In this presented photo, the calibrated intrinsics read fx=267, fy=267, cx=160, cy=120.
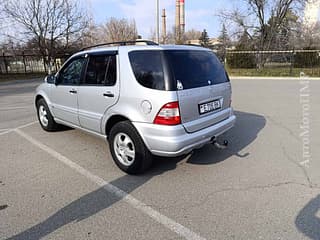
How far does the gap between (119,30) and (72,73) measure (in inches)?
1721

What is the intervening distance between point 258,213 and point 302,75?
67.7ft

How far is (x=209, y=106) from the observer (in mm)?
3887

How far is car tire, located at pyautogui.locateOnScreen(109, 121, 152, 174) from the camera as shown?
3.69 meters

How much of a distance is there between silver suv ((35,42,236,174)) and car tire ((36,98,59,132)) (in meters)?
1.49

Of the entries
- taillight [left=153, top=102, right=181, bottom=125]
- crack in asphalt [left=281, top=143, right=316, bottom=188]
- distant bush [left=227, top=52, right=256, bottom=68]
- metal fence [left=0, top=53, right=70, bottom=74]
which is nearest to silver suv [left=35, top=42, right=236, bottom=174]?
taillight [left=153, top=102, right=181, bottom=125]

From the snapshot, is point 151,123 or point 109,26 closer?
point 151,123

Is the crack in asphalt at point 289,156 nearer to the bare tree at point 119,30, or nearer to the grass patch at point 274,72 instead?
the grass patch at point 274,72

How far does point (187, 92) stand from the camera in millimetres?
3490

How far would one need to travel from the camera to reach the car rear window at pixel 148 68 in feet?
11.3

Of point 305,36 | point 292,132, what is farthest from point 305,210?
point 305,36

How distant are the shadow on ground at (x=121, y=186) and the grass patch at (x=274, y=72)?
17.5 meters

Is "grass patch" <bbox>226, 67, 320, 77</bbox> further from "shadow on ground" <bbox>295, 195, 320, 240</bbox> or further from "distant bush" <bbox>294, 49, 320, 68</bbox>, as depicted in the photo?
"shadow on ground" <bbox>295, 195, 320, 240</bbox>

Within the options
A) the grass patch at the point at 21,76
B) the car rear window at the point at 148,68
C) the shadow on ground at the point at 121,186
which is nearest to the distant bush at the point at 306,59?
the shadow on ground at the point at 121,186

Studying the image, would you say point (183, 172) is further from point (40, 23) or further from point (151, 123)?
point (40, 23)
